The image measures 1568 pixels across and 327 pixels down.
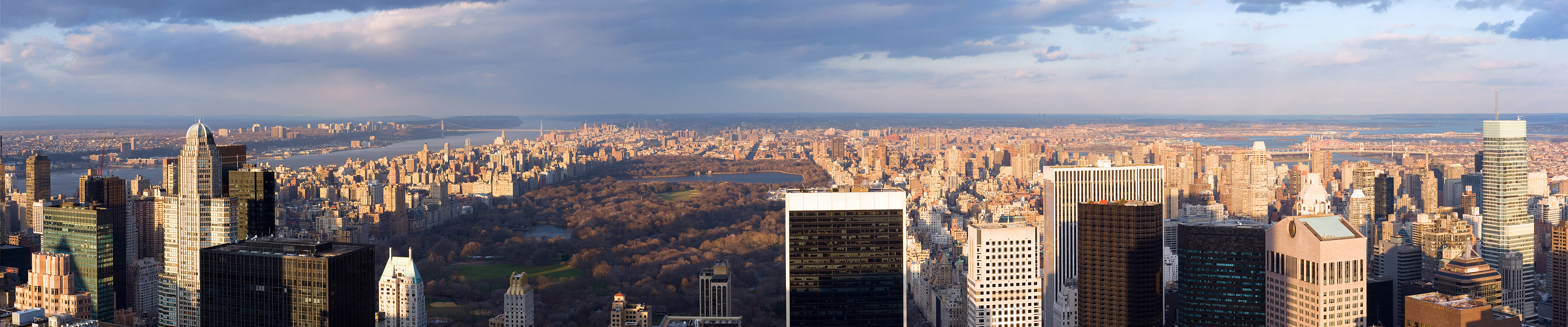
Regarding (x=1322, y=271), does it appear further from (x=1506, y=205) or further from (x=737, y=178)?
(x=737, y=178)

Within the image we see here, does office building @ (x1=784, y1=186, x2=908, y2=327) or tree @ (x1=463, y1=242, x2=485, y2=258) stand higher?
office building @ (x1=784, y1=186, x2=908, y2=327)

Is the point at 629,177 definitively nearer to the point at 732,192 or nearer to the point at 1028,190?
the point at 732,192

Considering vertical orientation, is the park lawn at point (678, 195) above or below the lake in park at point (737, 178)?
below

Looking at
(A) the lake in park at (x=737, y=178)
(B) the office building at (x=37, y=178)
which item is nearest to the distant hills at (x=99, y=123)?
(B) the office building at (x=37, y=178)

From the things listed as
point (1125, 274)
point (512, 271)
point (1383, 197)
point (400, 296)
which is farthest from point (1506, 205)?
point (400, 296)

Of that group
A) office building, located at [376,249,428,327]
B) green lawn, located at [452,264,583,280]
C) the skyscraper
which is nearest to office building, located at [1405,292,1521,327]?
the skyscraper

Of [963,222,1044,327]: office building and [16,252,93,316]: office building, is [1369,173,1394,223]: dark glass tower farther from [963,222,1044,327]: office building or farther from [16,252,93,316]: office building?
[16,252,93,316]: office building

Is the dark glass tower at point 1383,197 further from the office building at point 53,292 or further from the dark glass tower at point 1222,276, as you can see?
the office building at point 53,292
